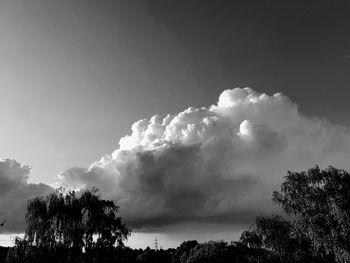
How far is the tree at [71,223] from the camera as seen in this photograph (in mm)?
44406

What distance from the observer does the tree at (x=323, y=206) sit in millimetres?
34500

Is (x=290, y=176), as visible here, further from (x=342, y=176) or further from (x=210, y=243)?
(x=210, y=243)

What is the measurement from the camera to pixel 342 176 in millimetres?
35938

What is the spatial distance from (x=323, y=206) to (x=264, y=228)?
13.1 metres

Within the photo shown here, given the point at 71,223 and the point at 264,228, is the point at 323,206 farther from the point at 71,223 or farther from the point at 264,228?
the point at 71,223

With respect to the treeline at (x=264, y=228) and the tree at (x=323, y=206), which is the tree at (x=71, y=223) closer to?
the treeline at (x=264, y=228)

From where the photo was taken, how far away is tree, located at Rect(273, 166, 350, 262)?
34500 mm

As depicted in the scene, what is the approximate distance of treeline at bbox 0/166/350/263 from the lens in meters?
35.5

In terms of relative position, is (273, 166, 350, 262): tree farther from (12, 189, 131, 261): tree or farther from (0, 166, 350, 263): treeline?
(12, 189, 131, 261): tree

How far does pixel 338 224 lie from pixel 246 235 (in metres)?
17.8

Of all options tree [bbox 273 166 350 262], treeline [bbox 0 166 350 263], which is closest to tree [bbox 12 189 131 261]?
treeline [bbox 0 166 350 263]

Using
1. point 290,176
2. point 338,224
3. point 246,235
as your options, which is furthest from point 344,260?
point 246,235

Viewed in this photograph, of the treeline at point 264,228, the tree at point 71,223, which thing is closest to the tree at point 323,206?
the treeline at point 264,228

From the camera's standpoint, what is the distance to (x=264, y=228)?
157 ft
